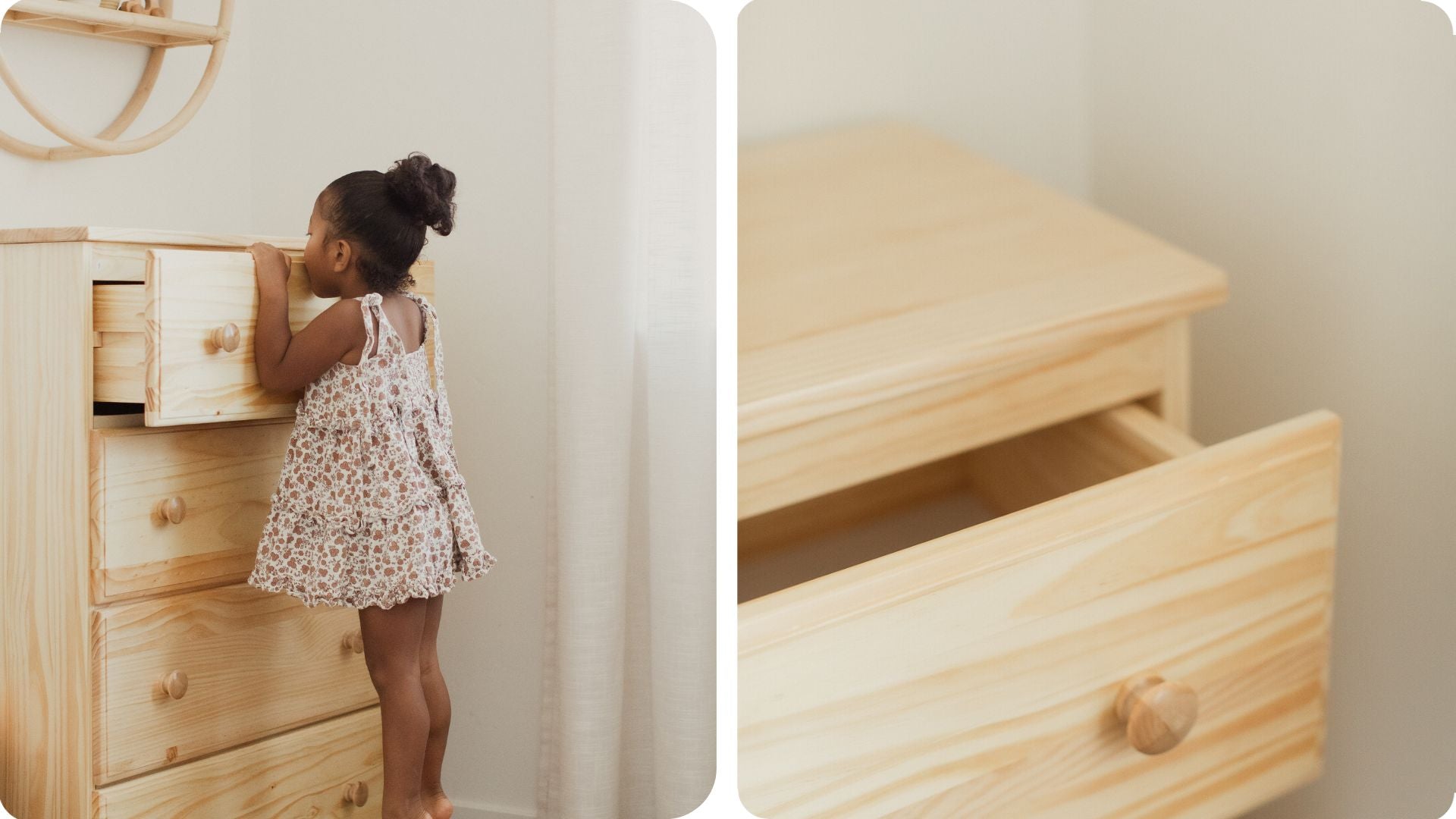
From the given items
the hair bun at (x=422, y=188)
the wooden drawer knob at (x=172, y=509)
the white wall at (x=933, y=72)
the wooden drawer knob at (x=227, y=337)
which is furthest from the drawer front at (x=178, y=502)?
the white wall at (x=933, y=72)

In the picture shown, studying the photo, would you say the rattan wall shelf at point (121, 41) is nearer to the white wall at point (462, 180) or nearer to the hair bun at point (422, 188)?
the white wall at point (462, 180)

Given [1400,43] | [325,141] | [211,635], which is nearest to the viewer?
[1400,43]

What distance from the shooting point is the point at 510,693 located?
4.30 feet

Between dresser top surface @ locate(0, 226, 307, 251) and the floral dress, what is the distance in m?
0.12

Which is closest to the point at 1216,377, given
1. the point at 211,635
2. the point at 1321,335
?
the point at 1321,335

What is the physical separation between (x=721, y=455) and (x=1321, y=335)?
31cm

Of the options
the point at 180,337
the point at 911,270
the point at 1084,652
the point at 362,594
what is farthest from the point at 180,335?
the point at 1084,652

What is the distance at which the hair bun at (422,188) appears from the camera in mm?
988

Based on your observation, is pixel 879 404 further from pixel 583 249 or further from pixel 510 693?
pixel 510 693

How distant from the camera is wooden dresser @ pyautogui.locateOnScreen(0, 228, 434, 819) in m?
0.87

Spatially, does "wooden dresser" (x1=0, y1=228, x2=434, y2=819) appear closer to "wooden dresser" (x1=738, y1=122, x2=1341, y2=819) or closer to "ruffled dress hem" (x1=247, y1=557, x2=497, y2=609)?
"ruffled dress hem" (x1=247, y1=557, x2=497, y2=609)

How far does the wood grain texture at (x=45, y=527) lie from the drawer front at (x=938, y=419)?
2.04 ft

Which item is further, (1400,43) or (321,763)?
(321,763)

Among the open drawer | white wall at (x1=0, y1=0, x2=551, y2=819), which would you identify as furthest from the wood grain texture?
the open drawer
